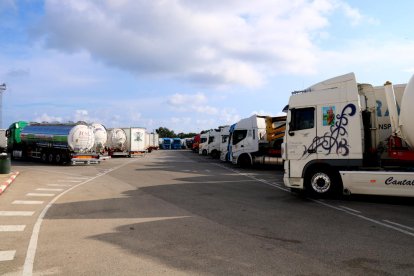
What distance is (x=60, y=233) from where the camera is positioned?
7.20m

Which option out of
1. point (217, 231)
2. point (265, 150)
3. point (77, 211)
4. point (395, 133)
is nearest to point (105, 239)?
point (217, 231)

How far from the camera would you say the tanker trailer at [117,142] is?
39.1 metres

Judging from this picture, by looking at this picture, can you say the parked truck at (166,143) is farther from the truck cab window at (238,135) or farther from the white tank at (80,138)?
the truck cab window at (238,135)

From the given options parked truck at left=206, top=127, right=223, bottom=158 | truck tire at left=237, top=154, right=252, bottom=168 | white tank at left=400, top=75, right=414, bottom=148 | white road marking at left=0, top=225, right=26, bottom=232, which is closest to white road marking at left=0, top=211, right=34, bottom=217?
white road marking at left=0, top=225, right=26, bottom=232

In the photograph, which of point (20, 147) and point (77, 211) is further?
point (20, 147)

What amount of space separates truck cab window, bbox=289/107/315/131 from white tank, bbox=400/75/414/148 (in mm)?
2435

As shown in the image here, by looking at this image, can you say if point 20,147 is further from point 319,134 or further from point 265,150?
point 319,134

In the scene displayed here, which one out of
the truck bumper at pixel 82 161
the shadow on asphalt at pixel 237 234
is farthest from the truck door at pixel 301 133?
the truck bumper at pixel 82 161

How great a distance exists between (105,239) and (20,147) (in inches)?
1104

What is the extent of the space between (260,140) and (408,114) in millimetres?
13206

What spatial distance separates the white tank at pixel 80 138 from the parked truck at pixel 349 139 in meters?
19.0

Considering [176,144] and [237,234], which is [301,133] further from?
[176,144]

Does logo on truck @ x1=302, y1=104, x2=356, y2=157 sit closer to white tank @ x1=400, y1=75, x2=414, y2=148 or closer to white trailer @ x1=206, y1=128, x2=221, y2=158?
white tank @ x1=400, y1=75, x2=414, y2=148

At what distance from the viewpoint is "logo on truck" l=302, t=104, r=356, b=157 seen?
429 inches
